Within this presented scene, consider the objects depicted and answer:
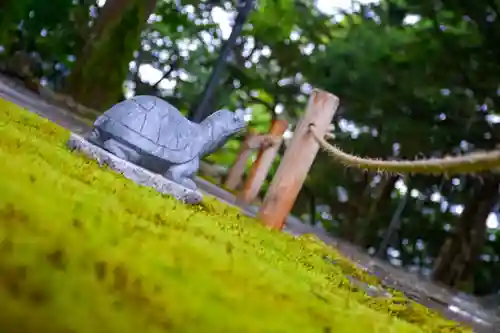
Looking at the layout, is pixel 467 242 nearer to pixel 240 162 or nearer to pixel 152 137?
pixel 240 162

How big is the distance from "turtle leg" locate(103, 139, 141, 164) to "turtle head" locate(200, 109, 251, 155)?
0.44 metres

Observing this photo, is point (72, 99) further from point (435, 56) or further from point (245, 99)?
point (245, 99)

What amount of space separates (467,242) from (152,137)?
553 centimetres

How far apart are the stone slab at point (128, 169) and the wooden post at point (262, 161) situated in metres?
2.82

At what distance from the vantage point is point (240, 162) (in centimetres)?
668

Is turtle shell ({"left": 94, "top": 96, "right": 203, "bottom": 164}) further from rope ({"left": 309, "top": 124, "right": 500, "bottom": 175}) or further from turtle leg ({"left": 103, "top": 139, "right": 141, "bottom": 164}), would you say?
rope ({"left": 309, "top": 124, "right": 500, "bottom": 175})

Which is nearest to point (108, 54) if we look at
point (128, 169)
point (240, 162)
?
point (240, 162)

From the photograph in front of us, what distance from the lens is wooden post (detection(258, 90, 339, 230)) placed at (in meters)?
3.11

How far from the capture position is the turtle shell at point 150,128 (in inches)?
107

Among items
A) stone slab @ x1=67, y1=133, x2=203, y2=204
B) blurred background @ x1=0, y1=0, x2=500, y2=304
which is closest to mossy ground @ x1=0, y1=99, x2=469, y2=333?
stone slab @ x1=67, y1=133, x2=203, y2=204

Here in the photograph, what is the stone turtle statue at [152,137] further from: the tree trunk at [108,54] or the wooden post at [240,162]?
the tree trunk at [108,54]

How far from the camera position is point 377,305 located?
1.90 metres

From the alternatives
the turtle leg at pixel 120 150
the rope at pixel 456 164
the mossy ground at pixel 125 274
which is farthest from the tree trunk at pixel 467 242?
the rope at pixel 456 164

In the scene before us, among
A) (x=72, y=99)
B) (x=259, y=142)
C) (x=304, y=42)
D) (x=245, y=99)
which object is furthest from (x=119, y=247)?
(x=245, y=99)
